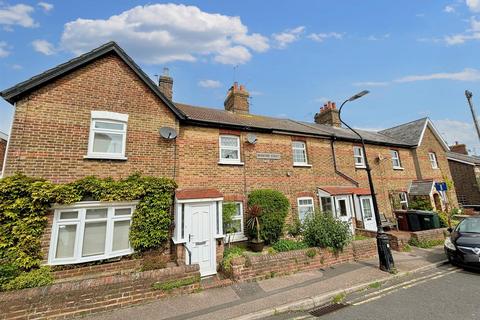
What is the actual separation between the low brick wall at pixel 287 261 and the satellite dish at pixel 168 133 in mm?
5367

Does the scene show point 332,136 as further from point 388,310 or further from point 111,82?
point 111,82

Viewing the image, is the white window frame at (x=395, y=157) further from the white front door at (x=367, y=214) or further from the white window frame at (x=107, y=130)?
the white window frame at (x=107, y=130)

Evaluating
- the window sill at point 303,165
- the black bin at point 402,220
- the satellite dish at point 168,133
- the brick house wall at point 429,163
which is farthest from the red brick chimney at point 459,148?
the satellite dish at point 168,133

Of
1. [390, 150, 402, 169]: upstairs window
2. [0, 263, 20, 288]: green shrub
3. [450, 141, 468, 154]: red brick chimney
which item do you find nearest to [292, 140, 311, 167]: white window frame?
[390, 150, 402, 169]: upstairs window

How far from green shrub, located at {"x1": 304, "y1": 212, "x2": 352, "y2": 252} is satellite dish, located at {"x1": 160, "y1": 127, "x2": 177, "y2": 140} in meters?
6.77

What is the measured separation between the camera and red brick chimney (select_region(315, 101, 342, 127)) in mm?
19453

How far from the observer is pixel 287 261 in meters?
7.46

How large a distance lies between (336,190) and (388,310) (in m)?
7.56

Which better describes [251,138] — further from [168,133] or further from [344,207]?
[344,207]

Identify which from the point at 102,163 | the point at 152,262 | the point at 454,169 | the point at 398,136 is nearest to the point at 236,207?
the point at 152,262

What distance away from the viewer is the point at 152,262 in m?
7.43

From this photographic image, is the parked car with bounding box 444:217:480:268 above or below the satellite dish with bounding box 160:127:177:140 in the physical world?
below

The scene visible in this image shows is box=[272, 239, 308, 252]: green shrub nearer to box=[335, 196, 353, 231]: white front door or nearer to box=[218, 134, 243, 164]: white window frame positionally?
box=[218, 134, 243, 164]: white window frame

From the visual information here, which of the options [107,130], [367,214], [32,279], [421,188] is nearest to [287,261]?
[32,279]
